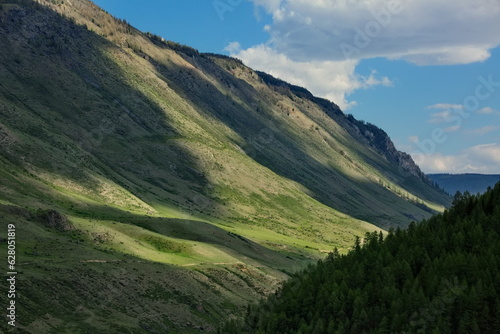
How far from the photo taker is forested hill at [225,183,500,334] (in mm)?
70000

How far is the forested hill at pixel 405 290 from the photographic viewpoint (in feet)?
230

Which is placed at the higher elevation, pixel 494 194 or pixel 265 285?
pixel 494 194

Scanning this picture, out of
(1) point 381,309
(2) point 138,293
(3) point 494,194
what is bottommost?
(2) point 138,293

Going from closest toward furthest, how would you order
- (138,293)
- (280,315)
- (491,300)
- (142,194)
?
(491,300) < (280,315) < (138,293) < (142,194)

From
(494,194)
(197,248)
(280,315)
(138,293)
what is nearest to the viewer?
(280,315)

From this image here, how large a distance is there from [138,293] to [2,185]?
48157mm

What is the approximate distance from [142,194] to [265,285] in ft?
293

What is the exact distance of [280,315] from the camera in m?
78.2

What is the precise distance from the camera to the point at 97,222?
11388cm

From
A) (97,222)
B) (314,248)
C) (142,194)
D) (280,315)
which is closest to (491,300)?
(280,315)

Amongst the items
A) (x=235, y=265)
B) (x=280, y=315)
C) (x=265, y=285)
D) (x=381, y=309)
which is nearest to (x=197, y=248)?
(x=235, y=265)

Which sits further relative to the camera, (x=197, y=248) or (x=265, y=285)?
(x=197, y=248)

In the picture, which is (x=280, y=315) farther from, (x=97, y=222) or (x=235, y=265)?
(x=97, y=222)

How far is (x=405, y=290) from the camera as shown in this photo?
78375mm
